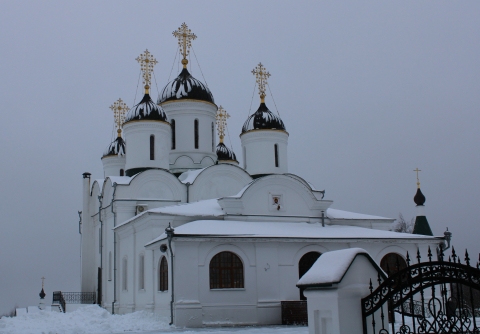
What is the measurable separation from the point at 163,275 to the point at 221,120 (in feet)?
55.6

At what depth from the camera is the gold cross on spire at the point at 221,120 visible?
3406 cm

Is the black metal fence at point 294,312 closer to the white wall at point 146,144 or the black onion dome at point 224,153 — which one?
the white wall at point 146,144

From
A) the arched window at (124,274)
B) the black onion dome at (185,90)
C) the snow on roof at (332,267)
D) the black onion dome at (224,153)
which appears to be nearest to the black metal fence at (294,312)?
the arched window at (124,274)

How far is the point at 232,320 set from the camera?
17.6 metres

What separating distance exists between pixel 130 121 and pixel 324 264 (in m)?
19.0

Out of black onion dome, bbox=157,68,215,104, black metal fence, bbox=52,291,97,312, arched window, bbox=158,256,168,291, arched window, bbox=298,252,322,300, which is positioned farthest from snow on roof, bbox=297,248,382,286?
black metal fence, bbox=52,291,97,312

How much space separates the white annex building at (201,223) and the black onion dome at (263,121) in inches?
2.3

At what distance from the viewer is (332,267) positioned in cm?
774

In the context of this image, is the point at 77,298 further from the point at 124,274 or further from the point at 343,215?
the point at 343,215

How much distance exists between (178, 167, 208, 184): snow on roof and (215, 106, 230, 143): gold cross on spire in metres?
8.58

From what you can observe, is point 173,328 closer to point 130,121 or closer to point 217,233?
point 217,233

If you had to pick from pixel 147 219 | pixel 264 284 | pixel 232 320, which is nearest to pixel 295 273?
pixel 264 284

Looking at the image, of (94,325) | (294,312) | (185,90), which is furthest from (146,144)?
(94,325)

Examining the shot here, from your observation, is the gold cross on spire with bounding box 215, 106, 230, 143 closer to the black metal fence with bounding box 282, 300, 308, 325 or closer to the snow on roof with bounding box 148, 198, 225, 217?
the snow on roof with bounding box 148, 198, 225, 217
